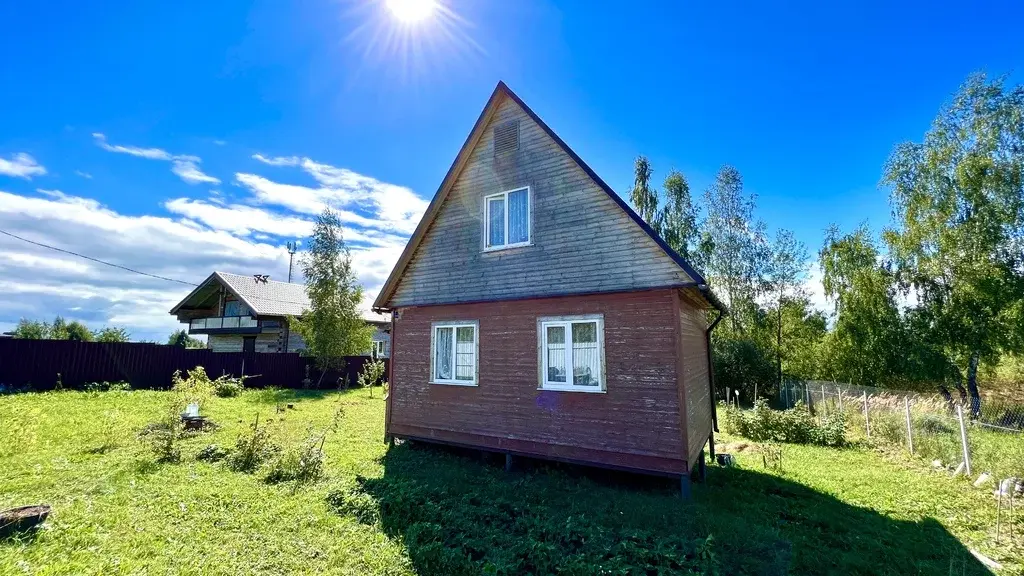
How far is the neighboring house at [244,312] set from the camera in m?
27.2

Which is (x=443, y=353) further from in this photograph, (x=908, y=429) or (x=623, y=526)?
(x=908, y=429)

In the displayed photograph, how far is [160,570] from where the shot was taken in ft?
14.2

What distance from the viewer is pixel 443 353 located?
960cm

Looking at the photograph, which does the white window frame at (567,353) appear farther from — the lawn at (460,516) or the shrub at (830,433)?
the shrub at (830,433)

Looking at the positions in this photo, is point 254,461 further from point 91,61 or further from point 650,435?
point 91,61

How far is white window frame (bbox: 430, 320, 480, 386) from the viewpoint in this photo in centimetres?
898

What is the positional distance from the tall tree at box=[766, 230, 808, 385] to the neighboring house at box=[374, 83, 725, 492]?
17140 mm

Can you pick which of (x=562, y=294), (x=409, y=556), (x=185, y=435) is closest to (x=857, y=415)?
(x=562, y=294)

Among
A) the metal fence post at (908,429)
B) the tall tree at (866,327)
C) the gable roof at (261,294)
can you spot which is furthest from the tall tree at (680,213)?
the gable roof at (261,294)

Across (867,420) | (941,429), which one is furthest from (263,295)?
(941,429)

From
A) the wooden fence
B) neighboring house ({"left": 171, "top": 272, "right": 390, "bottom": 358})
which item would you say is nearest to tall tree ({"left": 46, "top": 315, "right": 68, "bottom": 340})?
neighboring house ({"left": 171, "top": 272, "right": 390, "bottom": 358})

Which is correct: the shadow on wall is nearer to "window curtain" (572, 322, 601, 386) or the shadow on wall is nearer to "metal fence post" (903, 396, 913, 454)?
"window curtain" (572, 322, 601, 386)

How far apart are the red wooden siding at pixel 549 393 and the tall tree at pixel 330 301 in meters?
15.4

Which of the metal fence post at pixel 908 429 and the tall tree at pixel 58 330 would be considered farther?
the tall tree at pixel 58 330
